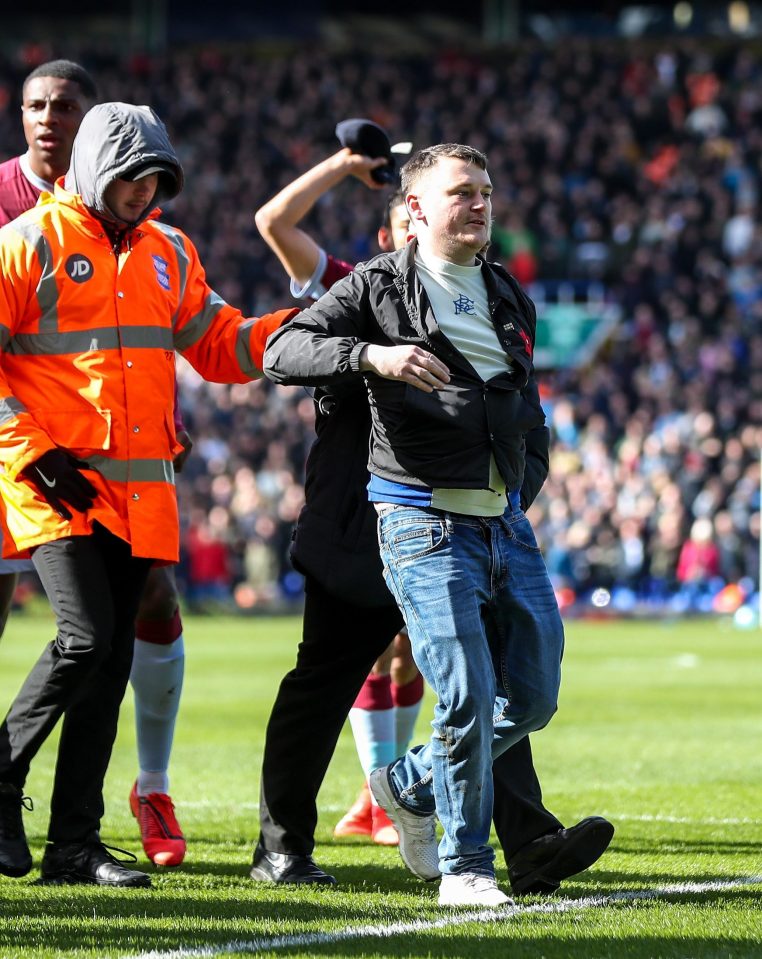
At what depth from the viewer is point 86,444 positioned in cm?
564

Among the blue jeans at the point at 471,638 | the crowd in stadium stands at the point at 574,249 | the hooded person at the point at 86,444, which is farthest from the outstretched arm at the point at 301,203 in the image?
the crowd in stadium stands at the point at 574,249

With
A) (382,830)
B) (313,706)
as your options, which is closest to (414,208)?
(313,706)

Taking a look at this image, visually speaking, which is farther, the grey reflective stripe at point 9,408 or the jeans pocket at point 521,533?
the grey reflective stripe at point 9,408

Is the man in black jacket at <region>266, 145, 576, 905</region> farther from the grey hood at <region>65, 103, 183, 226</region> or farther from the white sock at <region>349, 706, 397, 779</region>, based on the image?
the white sock at <region>349, 706, 397, 779</region>

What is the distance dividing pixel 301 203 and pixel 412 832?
7.41 ft

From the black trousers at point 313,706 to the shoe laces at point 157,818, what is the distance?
2.01 ft

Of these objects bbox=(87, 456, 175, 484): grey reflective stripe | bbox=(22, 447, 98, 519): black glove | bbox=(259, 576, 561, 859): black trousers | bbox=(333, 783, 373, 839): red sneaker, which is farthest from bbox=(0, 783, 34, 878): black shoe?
bbox=(333, 783, 373, 839): red sneaker

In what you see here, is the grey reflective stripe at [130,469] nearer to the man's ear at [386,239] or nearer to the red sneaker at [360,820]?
the man's ear at [386,239]

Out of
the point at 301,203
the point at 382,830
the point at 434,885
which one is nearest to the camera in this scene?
the point at 434,885

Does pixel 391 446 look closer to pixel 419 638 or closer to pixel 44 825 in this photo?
pixel 419 638

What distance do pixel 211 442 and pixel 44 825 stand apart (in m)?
24.9

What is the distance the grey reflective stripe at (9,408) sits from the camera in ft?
18.0

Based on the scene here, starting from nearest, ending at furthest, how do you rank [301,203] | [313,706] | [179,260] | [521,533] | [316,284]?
[521,533] → [313,706] → [179,260] → [301,203] → [316,284]

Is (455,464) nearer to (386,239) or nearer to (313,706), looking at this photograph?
(313,706)
